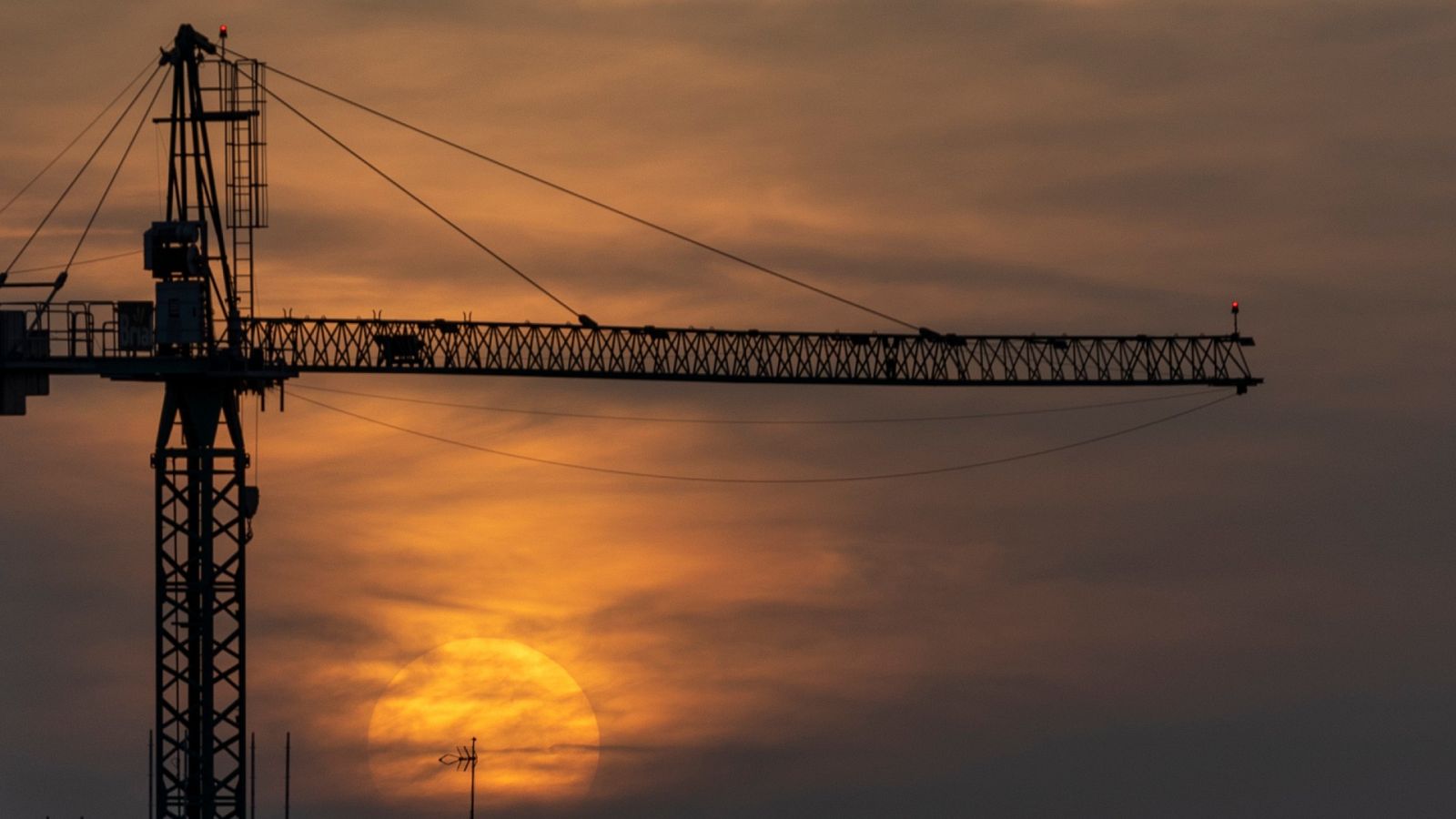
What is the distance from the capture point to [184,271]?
453 ft

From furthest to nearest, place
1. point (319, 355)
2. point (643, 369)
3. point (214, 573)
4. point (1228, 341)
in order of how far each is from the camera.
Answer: point (1228, 341) → point (643, 369) → point (319, 355) → point (214, 573)

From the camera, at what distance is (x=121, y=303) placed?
13650cm

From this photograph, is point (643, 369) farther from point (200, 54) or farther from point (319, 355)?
point (200, 54)

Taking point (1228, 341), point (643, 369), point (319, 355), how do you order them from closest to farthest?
point (319, 355) < point (643, 369) < point (1228, 341)

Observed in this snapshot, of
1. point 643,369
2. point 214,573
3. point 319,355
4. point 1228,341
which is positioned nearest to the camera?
point 214,573

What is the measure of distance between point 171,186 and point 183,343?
8819mm

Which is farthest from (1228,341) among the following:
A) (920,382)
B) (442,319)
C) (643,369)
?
(442,319)

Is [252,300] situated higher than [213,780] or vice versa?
[252,300]

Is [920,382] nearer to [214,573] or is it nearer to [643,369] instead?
[643,369]

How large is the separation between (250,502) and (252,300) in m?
11.0

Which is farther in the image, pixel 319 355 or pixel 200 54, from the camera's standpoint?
pixel 319 355

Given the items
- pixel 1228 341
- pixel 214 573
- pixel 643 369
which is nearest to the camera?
pixel 214 573

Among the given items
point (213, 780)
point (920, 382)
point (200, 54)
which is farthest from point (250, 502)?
point (920, 382)

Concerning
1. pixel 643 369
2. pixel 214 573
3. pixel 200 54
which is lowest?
pixel 214 573
